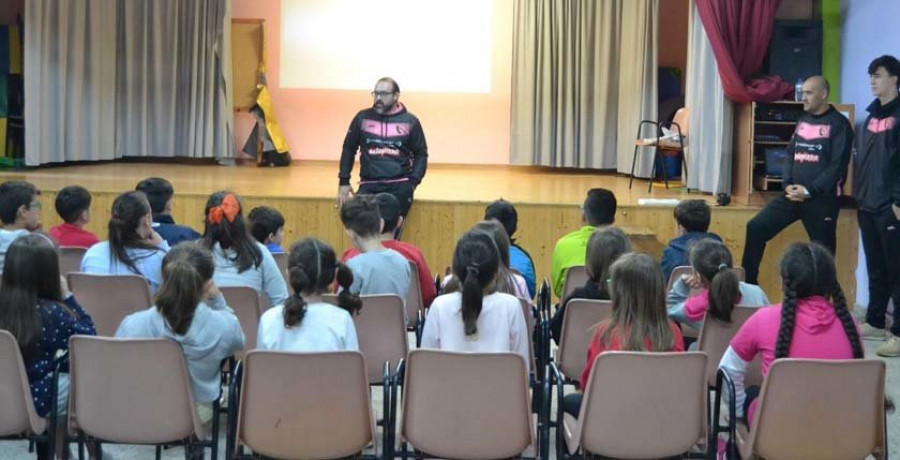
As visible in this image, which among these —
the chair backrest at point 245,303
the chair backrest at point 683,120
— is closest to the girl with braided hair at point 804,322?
the chair backrest at point 245,303

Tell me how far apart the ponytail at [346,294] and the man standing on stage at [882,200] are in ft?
11.6

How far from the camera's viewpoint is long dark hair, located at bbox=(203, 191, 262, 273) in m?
4.31

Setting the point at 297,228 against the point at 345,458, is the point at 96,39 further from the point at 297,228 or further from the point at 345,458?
the point at 345,458

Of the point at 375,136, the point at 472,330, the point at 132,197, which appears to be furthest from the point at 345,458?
the point at 375,136

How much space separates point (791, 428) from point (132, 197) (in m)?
2.72

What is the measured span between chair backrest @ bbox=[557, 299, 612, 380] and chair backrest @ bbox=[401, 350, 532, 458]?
0.77 meters

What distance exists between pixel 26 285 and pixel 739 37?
5.65 m

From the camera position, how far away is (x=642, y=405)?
3.12 meters

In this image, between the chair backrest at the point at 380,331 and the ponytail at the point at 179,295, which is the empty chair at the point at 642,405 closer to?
the chair backrest at the point at 380,331

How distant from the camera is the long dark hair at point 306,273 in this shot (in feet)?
11.0

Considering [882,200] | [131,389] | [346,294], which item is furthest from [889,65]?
[131,389]

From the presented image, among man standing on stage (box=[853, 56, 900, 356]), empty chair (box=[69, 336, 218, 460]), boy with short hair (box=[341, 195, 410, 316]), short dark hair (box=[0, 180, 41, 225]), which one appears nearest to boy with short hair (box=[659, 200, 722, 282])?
boy with short hair (box=[341, 195, 410, 316])

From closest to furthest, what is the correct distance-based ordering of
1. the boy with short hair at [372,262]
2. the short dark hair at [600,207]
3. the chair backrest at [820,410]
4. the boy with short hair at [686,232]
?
the chair backrest at [820,410] < the boy with short hair at [372,262] < the boy with short hair at [686,232] < the short dark hair at [600,207]

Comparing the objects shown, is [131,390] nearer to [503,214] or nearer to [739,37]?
[503,214]
